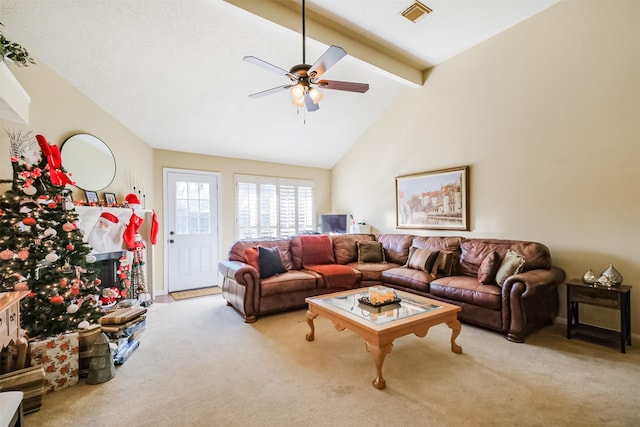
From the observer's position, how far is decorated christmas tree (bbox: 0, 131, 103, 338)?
2158 millimetres

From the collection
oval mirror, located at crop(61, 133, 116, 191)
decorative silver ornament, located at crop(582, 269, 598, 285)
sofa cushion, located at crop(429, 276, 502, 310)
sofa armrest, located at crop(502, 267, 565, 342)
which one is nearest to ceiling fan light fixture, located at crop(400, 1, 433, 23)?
sofa armrest, located at crop(502, 267, 565, 342)

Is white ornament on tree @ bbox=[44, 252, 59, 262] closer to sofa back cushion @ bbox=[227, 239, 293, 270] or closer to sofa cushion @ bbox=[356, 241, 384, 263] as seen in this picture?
sofa back cushion @ bbox=[227, 239, 293, 270]

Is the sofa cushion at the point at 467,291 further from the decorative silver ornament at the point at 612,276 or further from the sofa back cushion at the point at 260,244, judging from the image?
Result: the sofa back cushion at the point at 260,244

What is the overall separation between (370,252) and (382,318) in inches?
96.0

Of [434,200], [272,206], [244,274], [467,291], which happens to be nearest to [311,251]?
[244,274]

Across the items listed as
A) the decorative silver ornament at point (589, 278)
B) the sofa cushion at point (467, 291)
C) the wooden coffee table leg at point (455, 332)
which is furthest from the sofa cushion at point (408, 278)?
the decorative silver ornament at point (589, 278)

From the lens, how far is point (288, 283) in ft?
12.3

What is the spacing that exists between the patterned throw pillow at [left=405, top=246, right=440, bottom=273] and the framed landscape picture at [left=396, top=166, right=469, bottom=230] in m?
0.68

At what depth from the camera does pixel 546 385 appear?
6.99 feet

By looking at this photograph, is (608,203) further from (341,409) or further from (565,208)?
(341,409)

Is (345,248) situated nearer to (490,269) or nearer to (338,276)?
(338,276)

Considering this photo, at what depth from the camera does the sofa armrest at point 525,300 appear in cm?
284

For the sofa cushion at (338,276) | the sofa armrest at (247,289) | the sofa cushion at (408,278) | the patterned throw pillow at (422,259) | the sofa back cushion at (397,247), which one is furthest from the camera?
the sofa back cushion at (397,247)

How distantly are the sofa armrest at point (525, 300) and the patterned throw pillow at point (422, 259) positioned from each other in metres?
1.02
